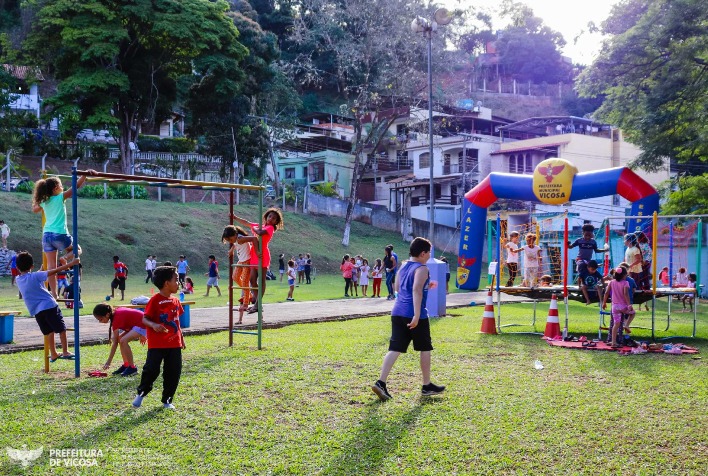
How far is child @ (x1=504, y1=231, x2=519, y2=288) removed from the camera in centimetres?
1689

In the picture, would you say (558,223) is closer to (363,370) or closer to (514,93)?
(363,370)

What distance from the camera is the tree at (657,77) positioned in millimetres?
24500

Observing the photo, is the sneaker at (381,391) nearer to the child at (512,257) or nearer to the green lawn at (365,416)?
the green lawn at (365,416)

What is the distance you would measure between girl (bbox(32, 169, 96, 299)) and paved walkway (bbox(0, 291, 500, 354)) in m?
2.33

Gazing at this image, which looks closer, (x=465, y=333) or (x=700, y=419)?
(x=700, y=419)

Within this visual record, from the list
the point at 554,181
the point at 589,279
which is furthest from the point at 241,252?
the point at 554,181

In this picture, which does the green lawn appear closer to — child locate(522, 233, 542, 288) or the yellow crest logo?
child locate(522, 233, 542, 288)

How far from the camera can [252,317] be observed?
49.8 ft

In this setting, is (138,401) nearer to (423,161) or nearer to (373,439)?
(373,439)

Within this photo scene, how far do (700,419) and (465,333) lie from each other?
22.7 ft

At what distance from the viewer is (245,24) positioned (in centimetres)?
4603

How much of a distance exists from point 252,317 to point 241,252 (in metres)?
3.09

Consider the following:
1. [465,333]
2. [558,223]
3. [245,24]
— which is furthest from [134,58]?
[465,333]

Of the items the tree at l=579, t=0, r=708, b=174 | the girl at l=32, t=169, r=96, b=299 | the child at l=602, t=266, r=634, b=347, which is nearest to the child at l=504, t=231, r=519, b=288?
the child at l=602, t=266, r=634, b=347
